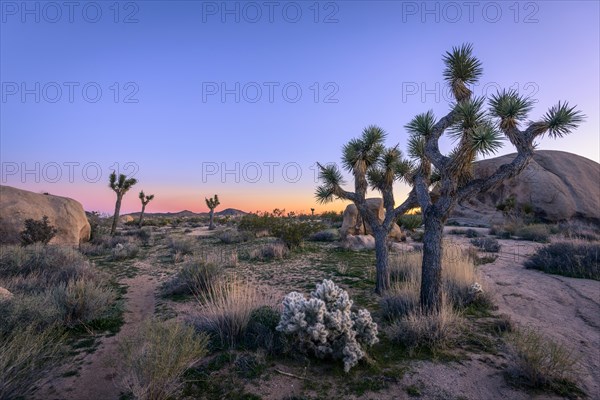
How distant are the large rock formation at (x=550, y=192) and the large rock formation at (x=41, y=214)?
2619cm

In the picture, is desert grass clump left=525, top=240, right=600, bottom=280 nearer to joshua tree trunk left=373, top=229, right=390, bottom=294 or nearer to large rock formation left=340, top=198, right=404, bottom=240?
joshua tree trunk left=373, top=229, right=390, bottom=294

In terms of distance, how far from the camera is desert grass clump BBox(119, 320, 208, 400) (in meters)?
3.15

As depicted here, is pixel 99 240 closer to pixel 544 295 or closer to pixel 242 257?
pixel 242 257

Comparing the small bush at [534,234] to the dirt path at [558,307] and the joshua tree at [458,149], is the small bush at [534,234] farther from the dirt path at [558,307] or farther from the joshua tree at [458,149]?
the joshua tree at [458,149]

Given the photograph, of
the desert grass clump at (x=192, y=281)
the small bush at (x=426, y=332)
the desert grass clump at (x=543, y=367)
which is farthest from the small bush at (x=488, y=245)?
the desert grass clump at (x=192, y=281)

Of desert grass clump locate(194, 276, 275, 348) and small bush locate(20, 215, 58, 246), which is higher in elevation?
small bush locate(20, 215, 58, 246)

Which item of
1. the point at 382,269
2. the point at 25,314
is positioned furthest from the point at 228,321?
the point at 382,269

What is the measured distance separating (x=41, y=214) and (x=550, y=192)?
3426 centimetres

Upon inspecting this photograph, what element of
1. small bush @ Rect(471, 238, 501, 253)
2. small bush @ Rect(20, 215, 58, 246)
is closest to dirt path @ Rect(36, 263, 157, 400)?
small bush @ Rect(20, 215, 58, 246)

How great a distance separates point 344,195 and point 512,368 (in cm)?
523

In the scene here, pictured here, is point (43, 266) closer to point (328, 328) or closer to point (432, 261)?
point (328, 328)

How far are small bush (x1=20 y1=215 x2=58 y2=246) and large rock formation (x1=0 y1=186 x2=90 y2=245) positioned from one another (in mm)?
869

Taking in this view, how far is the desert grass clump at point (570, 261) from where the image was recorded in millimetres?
8625

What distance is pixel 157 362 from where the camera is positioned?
3.17 m
